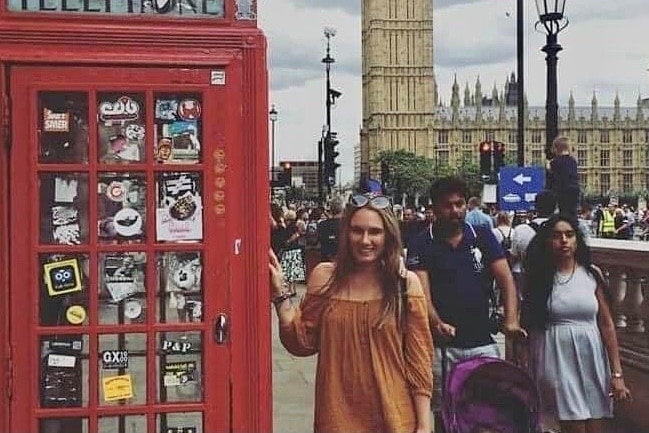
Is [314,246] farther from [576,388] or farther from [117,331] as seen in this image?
[117,331]

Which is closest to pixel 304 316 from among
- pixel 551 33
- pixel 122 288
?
pixel 122 288

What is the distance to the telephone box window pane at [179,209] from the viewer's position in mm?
4086

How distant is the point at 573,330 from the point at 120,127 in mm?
3079

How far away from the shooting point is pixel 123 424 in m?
4.15

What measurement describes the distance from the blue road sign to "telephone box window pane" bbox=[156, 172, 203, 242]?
40.0 ft

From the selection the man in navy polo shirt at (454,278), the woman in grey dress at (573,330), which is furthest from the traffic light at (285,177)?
the woman in grey dress at (573,330)

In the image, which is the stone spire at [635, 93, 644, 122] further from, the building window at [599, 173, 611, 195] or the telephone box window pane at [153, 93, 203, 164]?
the telephone box window pane at [153, 93, 203, 164]

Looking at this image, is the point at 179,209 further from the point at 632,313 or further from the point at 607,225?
the point at 607,225

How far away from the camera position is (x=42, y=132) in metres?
3.99

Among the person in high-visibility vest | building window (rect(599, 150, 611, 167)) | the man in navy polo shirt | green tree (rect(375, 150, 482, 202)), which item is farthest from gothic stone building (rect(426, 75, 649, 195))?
the man in navy polo shirt

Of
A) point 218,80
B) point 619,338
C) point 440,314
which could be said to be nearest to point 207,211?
point 218,80

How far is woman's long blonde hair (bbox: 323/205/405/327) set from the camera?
409 cm

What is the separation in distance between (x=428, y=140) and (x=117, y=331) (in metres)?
142

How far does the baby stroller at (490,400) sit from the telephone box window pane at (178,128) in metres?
1.84
